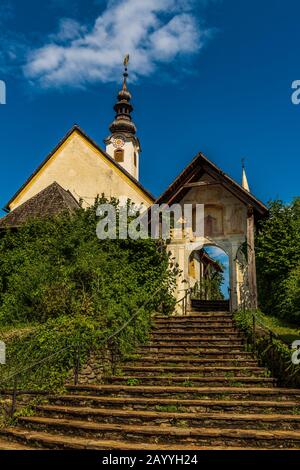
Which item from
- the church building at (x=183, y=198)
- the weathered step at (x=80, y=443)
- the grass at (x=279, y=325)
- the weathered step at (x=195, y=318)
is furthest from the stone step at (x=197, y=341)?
the weathered step at (x=80, y=443)

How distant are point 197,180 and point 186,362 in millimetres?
9022

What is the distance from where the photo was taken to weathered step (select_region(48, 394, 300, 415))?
7.84 metres

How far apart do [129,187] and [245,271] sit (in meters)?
9.05

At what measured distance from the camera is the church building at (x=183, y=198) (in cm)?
1599

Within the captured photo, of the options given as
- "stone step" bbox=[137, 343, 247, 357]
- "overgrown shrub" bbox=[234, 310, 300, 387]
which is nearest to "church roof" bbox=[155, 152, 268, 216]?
"overgrown shrub" bbox=[234, 310, 300, 387]

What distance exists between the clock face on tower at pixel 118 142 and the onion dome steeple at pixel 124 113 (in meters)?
1.11

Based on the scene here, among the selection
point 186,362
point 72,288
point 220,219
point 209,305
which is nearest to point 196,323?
point 186,362

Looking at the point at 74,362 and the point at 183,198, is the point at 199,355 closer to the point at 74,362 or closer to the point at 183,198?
the point at 74,362

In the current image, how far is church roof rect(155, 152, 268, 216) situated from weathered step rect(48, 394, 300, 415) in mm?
8885

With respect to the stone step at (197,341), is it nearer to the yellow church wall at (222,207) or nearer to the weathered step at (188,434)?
the weathered step at (188,434)

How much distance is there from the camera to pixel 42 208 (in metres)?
19.0

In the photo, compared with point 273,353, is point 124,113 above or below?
above

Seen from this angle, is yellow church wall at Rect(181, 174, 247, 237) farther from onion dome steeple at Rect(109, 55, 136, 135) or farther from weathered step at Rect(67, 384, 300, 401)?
onion dome steeple at Rect(109, 55, 136, 135)
